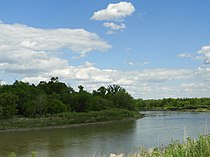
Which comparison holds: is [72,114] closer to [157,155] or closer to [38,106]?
[38,106]

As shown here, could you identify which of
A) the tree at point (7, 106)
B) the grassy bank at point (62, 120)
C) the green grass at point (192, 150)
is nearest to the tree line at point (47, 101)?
the tree at point (7, 106)

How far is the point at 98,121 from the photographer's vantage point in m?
70.1

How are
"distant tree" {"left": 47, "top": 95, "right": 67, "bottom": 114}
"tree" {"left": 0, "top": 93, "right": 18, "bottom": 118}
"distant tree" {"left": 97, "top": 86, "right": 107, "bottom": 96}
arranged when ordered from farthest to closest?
1. "distant tree" {"left": 97, "top": 86, "right": 107, "bottom": 96}
2. "distant tree" {"left": 47, "top": 95, "right": 67, "bottom": 114}
3. "tree" {"left": 0, "top": 93, "right": 18, "bottom": 118}

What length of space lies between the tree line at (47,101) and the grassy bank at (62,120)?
2.47 metres

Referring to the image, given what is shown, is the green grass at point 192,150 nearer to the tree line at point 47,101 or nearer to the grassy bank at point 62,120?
the grassy bank at point 62,120

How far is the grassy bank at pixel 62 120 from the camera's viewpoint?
57312 millimetres

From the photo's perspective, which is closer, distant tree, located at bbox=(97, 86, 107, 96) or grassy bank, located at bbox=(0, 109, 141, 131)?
grassy bank, located at bbox=(0, 109, 141, 131)

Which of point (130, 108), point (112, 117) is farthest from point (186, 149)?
point (130, 108)

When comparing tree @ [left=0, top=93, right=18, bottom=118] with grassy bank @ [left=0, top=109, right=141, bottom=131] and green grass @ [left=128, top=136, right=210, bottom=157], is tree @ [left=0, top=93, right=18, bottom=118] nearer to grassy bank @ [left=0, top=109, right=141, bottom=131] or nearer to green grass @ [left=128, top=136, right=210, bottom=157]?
grassy bank @ [left=0, top=109, right=141, bottom=131]

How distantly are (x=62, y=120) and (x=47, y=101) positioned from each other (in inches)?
265

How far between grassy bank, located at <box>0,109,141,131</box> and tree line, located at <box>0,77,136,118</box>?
247 cm

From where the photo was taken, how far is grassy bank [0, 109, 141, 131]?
188 feet

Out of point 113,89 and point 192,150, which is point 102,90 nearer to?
point 113,89

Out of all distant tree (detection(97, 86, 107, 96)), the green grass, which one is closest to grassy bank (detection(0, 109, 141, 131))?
distant tree (detection(97, 86, 107, 96))
